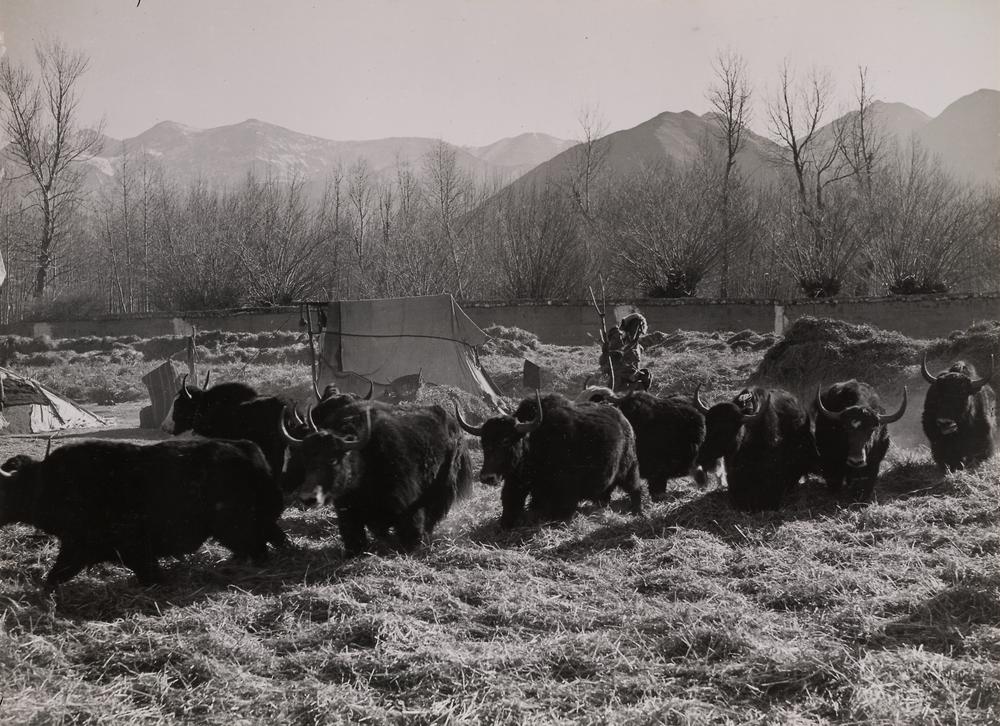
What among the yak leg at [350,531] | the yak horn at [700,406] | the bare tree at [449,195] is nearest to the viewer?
the yak leg at [350,531]

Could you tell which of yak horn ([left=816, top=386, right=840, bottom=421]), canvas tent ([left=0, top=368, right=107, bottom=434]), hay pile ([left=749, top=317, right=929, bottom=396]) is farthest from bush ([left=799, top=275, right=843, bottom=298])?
canvas tent ([left=0, top=368, right=107, bottom=434])

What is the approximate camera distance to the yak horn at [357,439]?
614 cm

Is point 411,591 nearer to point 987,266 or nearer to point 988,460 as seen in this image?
point 988,460

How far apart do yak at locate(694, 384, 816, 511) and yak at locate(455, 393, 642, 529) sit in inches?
40.2

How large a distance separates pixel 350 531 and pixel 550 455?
6.52ft

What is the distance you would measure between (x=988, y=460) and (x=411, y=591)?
6943 mm

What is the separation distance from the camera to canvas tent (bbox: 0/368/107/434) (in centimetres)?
1324

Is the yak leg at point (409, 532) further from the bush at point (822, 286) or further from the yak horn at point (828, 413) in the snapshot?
the bush at point (822, 286)

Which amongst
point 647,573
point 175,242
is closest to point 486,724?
point 647,573

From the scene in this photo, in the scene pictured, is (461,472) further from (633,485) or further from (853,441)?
Result: (853,441)

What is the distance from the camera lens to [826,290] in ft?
90.3

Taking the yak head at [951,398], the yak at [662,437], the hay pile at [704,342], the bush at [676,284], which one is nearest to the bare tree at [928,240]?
the bush at [676,284]

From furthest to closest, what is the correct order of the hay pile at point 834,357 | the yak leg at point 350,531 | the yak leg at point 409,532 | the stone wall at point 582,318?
the stone wall at point 582,318 < the hay pile at point 834,357 < the yak leg at point 409,532 < the yak leg at point 350,531

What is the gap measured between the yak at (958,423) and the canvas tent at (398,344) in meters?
6.98
